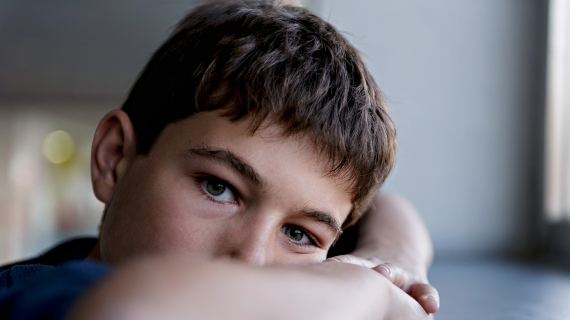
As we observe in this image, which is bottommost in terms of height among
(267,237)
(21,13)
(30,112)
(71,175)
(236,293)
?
(71,175)

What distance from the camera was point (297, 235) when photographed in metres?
0.69

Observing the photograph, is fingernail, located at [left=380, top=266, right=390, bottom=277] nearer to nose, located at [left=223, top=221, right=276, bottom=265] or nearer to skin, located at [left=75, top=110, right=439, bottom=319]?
skin, located at [left=75, top=110, right=439, bottom=319]

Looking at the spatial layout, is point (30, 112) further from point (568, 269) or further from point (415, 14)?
point (568, 269)

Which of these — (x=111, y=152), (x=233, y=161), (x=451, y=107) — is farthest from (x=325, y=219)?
(x=451, y=107)

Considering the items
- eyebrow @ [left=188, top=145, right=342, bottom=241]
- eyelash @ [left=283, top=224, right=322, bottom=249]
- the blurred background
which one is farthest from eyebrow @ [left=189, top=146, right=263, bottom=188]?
the blurred background

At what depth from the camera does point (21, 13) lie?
7.00 feet

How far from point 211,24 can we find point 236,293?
60cm

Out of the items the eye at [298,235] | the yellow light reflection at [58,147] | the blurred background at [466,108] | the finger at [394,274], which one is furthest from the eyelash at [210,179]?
the yellow light reflection at [58,147]

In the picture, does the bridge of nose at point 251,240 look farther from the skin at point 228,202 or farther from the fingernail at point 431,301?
the fingernail at point 431,301

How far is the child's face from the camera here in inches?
22.0

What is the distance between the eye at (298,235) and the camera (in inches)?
26.1

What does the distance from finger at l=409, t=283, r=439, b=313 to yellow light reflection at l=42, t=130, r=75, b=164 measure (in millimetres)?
2389

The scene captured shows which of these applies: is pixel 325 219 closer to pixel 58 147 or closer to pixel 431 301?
pixel 431 301

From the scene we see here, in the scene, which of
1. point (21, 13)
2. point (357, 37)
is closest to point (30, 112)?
point (21, 13)
